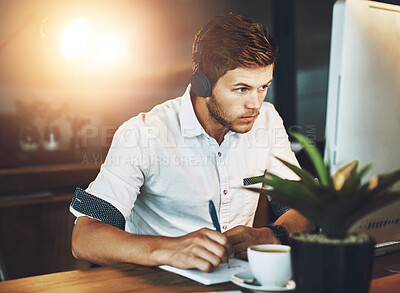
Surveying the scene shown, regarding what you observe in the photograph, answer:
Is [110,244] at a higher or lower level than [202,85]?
lower

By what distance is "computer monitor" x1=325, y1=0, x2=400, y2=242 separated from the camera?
31.4 inches

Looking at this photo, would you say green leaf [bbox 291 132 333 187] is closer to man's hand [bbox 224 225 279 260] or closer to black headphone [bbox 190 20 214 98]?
man's hand [bbox 224 225 279 260]

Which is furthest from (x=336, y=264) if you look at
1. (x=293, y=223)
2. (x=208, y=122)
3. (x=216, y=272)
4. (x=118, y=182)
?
(x=208, y=122)

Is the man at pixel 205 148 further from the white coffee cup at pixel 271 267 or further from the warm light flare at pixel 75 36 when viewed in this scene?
the warm light flare at pixel 75 36

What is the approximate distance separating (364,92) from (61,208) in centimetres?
247

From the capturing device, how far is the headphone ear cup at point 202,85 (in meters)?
1.51

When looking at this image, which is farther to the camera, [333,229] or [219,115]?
[219,115]

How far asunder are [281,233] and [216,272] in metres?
0.34

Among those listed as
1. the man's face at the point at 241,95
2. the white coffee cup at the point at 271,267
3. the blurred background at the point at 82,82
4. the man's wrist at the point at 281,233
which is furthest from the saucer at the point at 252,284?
the blurred background at the point at 82,82

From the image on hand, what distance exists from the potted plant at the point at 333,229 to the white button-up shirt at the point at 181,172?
31.0 inches

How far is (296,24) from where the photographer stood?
4.22m

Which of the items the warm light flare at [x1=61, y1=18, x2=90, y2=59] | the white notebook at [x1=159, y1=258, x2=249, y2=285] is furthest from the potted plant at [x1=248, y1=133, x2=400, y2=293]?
the warm light flare at [x1=61, y1=18, x2=90, y2=59]

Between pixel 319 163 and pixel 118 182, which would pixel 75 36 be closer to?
pixel 118 182

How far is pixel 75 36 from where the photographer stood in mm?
3008
